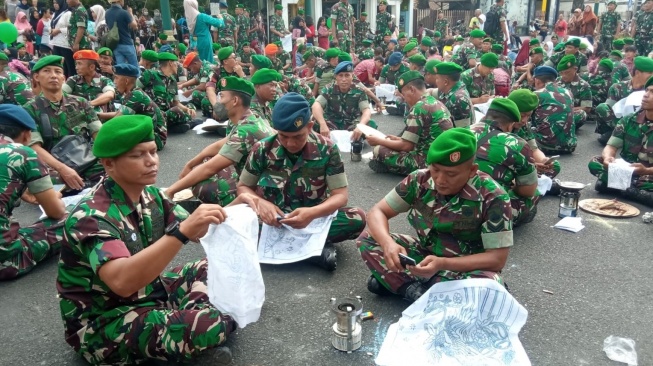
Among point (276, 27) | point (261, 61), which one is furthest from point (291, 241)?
point (276, 27)

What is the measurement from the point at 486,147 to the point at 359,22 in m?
16.7

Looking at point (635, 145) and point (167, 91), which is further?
point (167, 91)

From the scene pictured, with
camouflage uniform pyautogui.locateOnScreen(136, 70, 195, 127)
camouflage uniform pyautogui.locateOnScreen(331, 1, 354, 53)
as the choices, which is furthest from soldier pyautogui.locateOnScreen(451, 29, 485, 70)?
camouflage uniform pyautogui.locateOnScreen(136, 70, 195, 127)

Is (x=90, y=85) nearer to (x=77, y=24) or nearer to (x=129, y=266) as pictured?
(x=77, y=24)

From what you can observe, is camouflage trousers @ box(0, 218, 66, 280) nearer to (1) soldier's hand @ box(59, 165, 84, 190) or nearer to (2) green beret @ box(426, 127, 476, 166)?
(1) soldier's hand @ box(59, 165, 84, 190)

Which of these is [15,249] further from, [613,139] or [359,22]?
[359,22]

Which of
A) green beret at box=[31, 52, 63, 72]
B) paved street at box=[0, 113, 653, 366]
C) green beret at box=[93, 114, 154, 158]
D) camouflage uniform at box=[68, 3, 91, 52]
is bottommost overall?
paved street at box=[0, 113, 653, 366]

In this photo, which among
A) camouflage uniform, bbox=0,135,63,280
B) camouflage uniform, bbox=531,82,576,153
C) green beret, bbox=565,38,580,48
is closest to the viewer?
camouflage uniform, bbox=0,135,63,280

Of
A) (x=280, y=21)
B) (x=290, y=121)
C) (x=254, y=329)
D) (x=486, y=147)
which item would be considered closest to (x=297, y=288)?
(x=254, y=329)

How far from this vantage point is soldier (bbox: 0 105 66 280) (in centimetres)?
375

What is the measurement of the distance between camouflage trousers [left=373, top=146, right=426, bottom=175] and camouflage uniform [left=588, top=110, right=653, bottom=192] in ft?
6.00

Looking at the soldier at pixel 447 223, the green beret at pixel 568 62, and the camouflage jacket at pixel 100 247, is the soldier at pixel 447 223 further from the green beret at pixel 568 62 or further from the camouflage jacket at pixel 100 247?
the green beret at pixel 568 62

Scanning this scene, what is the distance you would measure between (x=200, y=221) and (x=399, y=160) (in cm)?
410

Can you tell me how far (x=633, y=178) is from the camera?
17.4 feet
